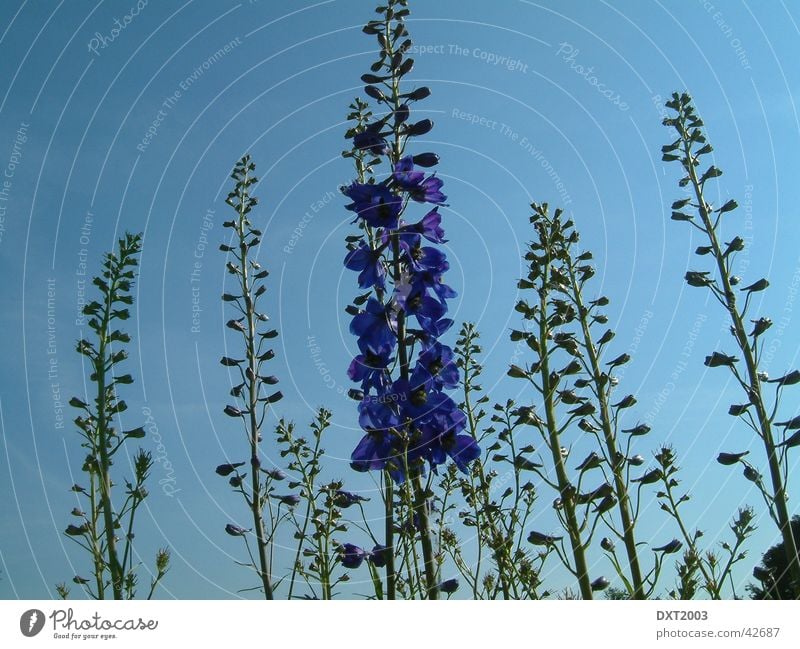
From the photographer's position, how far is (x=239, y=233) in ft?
23.4

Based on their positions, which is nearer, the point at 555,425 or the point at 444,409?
the point at 444,409

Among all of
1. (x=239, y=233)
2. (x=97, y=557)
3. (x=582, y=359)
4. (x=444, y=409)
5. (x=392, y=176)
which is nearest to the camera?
(x=444, y=409)

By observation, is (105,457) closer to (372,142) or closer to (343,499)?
(343,499)

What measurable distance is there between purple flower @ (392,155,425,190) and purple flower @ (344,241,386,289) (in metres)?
0.40

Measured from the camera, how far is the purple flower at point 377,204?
3.73m

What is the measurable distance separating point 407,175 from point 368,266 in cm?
56

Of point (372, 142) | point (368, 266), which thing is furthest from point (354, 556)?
point (372, 142)

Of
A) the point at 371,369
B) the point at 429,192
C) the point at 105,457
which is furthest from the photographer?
the point at 105,457

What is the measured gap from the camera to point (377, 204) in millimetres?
3754
